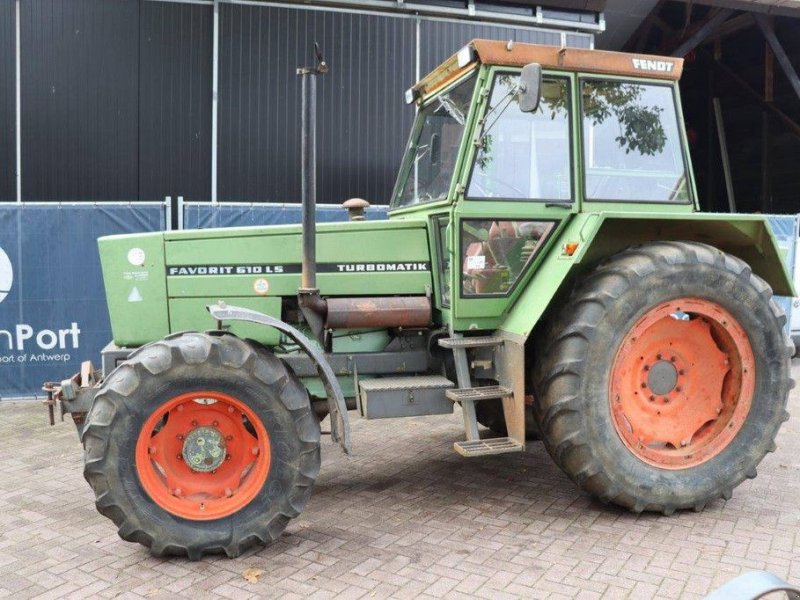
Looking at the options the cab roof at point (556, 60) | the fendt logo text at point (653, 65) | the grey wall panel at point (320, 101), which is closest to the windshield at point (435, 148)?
the cab roof at point (556, 60)

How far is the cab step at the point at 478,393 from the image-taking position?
4098 mm

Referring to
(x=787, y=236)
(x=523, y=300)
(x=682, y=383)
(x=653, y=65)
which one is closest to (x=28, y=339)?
(x=523, y=300)

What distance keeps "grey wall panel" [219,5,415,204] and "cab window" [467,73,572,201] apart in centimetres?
597

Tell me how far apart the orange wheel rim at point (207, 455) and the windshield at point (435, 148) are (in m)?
1.81

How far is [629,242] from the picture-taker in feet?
14.8

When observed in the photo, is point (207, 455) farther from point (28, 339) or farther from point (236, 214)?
point (28, 339)

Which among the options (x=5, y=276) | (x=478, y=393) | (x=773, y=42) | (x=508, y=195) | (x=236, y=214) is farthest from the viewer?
(x=773, y=42)

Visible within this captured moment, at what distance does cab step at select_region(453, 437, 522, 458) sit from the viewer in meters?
3.96

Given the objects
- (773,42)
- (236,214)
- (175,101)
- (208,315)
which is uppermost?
(773,42)

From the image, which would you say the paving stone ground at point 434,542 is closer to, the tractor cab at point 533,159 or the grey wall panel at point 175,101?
the tractor cab at point 533,159

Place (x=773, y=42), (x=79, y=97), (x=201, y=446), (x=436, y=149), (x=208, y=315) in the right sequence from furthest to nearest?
1. (x=773, y=42)
2. (x=79, y=97)
3. (x=436, y=149)
4. (x=208, y=315)
5. (x=201, y=446)

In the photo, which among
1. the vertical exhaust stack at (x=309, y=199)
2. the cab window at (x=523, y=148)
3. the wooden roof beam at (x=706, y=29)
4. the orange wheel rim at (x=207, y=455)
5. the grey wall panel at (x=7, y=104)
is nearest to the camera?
the orange wheel rim at (x=207, y=455)

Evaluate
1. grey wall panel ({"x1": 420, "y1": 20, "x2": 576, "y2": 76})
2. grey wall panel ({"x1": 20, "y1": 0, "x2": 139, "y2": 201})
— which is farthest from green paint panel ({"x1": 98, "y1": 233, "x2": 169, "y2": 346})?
grey wall panel ({"x1": 420, "y1": 20, "x2": 576, "y2": 76})

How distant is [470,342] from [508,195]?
0.92 m
